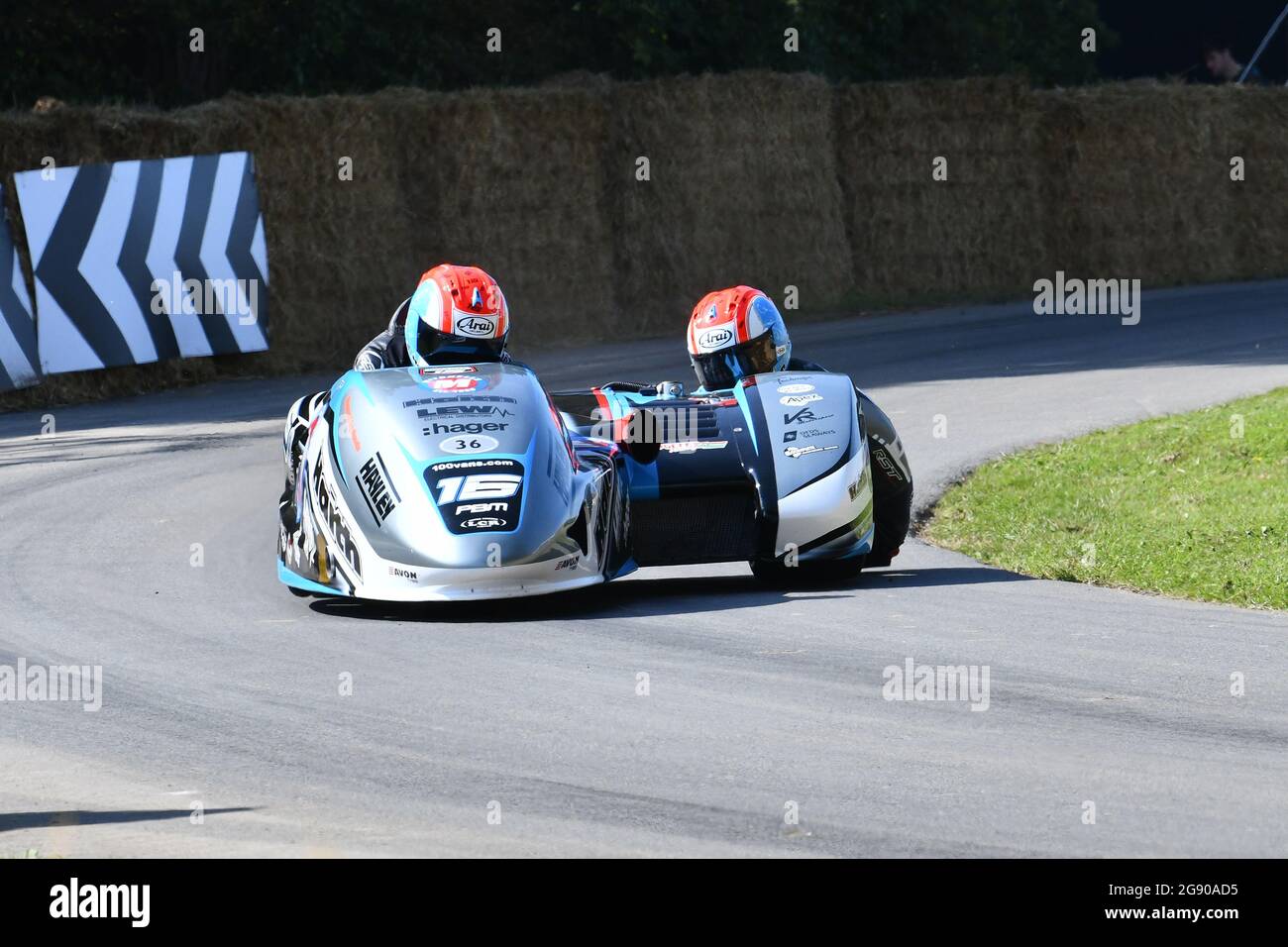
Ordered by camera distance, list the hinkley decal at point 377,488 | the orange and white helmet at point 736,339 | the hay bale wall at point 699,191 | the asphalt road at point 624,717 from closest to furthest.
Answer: the asphalt road at point 624,717, the hinkley decal at point 377,488, the orange and white helmet at point 736,339, the hay bale wall at point 699,191

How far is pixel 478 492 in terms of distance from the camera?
8047 millimetres

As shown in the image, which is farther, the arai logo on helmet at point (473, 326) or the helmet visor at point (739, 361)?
the helmet visor at point (739, 361)

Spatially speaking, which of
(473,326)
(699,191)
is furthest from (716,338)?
(699,191)

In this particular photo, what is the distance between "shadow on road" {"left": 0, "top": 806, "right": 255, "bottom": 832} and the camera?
17.3ft

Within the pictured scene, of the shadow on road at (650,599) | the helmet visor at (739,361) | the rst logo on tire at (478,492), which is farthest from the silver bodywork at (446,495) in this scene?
the helmet visor at (739,361)

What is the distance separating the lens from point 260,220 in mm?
19141

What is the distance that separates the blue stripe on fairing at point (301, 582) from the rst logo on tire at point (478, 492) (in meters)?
0.67

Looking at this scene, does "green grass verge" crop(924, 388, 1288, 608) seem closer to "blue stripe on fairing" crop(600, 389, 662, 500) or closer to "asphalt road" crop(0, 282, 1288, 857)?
"asphalt road" crop(0, 282, 1288, 857)

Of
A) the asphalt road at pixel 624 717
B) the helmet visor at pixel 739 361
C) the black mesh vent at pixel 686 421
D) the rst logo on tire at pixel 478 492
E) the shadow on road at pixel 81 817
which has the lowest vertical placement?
the asphalt road at pixel 624 717

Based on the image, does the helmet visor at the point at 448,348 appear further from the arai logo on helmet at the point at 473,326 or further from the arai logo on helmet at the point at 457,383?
the arai logo on helmet at the point at 457,383

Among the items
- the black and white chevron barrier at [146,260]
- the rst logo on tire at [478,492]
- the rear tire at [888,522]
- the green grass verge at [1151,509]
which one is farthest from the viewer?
the black and white chevron barrier at [146,260]

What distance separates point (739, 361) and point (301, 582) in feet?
8.45

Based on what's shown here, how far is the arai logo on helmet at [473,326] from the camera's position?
9.34 metres
